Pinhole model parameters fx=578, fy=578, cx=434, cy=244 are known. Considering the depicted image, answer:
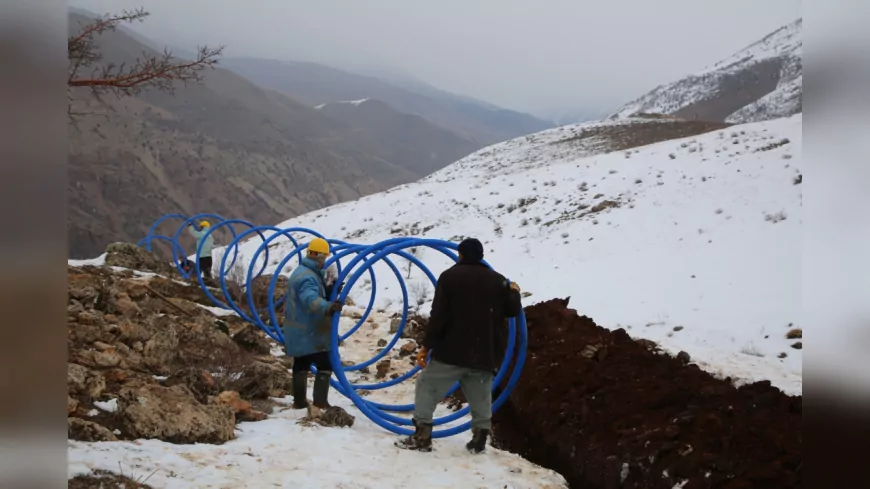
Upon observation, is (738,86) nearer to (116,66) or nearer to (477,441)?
(477,441)

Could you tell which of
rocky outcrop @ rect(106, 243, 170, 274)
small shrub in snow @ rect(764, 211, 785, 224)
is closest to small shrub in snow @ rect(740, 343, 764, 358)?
small shrub in snow @ rect(764, 211, 785, 224)

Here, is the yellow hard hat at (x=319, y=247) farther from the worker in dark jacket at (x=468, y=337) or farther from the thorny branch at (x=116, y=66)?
the thorny branch at (x=116, y=66)

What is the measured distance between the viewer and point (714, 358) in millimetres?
6980

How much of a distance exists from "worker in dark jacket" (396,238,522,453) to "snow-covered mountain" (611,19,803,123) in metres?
63.6

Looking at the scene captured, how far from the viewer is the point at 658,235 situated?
1397 cm

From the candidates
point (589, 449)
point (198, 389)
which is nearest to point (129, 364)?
point (198, 389)

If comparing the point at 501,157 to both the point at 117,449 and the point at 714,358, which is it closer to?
the point at 714,358

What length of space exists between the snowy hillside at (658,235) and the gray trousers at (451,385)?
9.82 feet

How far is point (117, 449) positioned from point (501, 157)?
120 ft

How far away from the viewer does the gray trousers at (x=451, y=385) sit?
4723 mm

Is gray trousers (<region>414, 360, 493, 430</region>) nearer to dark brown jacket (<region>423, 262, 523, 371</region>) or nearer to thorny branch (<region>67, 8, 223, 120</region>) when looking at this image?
dark brown jacket (<region>423, 262, 523, 371</region>)

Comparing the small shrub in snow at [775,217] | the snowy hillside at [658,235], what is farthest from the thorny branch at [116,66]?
the small shrub in snow at [775,217]
